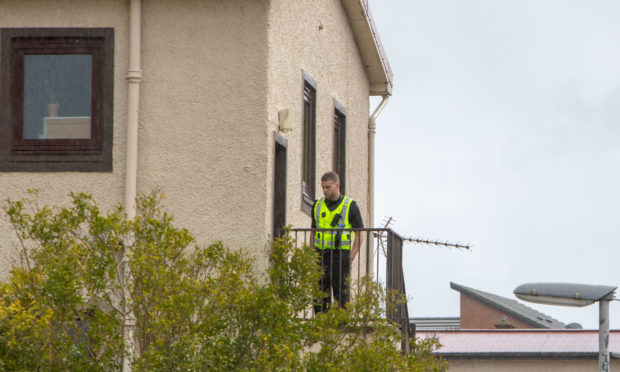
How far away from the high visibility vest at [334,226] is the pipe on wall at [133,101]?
1.76 metres

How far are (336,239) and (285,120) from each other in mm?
1277

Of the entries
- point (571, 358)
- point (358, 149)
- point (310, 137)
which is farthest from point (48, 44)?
point (571, 358)

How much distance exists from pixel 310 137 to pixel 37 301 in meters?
6.17

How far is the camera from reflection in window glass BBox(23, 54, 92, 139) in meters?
13.9

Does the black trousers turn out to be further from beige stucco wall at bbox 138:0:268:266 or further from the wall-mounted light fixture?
the wall-mounted light fixture

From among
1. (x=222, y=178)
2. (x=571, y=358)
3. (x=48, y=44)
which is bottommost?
(x=571, y=358)

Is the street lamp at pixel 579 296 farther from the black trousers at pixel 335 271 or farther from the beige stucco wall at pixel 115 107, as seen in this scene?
the beige stucco wall at pixel 115 107

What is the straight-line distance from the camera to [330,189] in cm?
1364

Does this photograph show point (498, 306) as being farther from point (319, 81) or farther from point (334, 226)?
point (334, 226)

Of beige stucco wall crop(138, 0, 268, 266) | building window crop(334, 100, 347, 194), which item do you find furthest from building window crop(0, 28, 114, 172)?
building window crop(334, 100, 347, 194)

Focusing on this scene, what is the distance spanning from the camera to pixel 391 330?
11.6m

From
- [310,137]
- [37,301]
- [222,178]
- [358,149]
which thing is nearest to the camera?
[37,301]

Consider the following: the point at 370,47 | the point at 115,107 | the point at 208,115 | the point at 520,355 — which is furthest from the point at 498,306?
the point at 115,107

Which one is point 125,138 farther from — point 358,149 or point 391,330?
point 358,149
